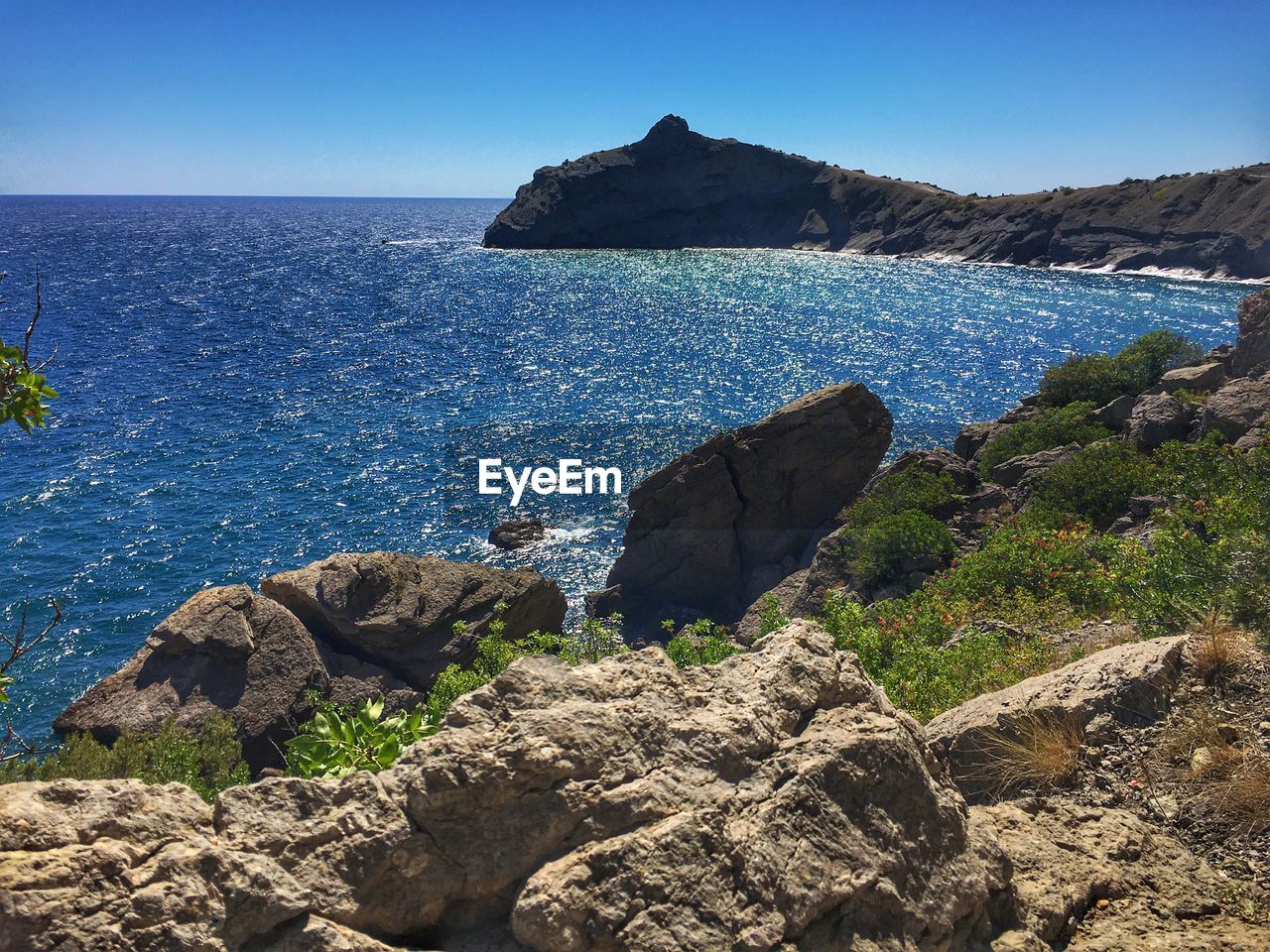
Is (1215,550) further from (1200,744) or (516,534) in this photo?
(516,534)

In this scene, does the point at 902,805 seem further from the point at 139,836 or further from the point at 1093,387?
the point at 1093,387

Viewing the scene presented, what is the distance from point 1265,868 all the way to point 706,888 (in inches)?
215

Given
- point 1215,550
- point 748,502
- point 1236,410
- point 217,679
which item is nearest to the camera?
point 1215,550

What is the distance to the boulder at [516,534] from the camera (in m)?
44.3

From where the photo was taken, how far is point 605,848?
5.81m

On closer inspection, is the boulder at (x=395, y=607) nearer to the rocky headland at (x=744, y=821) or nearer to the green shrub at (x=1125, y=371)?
the rocky headland at (x=744, y=821)

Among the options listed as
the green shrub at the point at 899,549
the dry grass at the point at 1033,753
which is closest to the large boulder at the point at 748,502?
the green shrub at the point at 899,549

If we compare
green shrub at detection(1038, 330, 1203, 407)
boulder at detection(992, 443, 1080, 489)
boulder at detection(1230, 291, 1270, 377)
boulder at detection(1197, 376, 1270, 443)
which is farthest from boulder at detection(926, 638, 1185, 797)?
green shrub at detection(1038, 330, 1203, 407)

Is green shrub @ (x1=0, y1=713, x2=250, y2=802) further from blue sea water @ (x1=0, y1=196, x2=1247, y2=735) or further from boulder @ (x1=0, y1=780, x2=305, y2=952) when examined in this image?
boulder @ (x1=0, y1=780, x2=305, y2=952)

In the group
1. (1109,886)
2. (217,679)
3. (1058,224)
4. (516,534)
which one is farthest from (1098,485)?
A: (1058,224)

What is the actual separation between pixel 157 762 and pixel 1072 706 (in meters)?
17.8

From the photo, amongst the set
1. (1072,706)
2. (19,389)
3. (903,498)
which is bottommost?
(903,498)

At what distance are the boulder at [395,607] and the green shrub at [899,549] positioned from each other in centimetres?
1174

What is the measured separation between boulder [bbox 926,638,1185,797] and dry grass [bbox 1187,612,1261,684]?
18 cm
